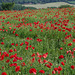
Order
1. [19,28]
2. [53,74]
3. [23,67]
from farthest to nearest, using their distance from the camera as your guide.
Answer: [19,28] → [23,67] → [53,74]

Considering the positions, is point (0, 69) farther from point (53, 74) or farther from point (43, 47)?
point (43, 47)

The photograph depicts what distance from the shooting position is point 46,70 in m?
3.39

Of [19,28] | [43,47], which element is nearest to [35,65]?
[43,47]

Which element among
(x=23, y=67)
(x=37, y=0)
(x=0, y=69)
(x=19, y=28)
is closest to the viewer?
(x=23, y=67)

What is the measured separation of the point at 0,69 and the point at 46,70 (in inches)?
46.3

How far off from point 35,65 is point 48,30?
3.28 metres

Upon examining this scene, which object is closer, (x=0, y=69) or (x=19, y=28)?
(x=0, y=69)

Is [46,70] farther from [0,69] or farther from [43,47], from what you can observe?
[43,47]

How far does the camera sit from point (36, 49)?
499 centimetres

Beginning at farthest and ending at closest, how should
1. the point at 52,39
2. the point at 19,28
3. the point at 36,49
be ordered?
the point at 19,28
the point at 52,39
the point at 36,49

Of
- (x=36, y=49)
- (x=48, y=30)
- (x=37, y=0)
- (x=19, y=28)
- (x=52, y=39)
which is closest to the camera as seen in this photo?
(x=36, y=49)

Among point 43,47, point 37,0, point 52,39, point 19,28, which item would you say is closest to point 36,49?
point 43,47

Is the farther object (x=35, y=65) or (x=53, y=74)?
(x=35, y=65)

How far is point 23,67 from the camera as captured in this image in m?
3.44
